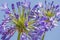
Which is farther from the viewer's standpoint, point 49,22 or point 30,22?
point 30,22

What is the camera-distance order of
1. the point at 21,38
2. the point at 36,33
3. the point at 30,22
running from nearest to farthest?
the point at 36,33
the point at 21,38
the point at 30,22

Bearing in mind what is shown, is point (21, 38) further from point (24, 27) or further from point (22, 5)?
point (22, 5)

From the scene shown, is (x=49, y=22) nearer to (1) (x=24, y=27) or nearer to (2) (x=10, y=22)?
(1) (x=24, y=27)

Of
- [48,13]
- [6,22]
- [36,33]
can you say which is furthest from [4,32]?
[48,13]

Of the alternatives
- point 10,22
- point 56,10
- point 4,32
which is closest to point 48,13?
point 56,10

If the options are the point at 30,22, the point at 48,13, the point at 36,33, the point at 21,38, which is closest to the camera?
the point at 36,33

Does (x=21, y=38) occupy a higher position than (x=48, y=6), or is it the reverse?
(x=48, y=6)

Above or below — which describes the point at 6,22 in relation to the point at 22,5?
below

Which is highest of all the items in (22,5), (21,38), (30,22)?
(22,5)

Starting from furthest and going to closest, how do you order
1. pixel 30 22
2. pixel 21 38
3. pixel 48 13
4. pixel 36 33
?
pixel 48 13 → pixel 30 22 → pixel 21 38 → pixel 36 33
